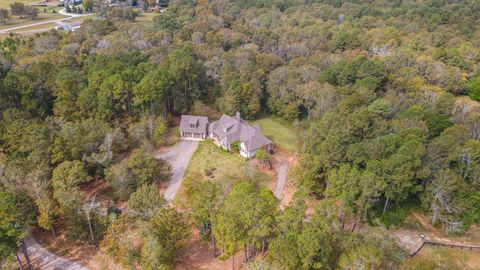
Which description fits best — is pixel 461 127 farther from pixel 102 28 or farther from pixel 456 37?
pixel 102 28

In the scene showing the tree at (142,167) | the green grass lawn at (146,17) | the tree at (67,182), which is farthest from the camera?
the green grass lawn at (146,17)

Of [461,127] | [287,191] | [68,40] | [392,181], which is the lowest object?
[287,191]

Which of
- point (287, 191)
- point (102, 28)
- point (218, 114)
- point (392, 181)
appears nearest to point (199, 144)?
point (218, 114)

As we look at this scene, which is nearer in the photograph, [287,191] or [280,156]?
[287,191]

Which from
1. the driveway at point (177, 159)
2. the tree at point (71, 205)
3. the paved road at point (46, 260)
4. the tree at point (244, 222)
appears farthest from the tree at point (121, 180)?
the tree at point (244, 222)

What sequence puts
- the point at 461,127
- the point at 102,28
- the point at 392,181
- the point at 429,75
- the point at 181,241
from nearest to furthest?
the point at 181,241, the point at 392,181, the point at 461,127, the point at 429,75, the point at 102,28

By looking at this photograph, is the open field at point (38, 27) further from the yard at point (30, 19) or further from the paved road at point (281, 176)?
the paved road at point (281, 176)
